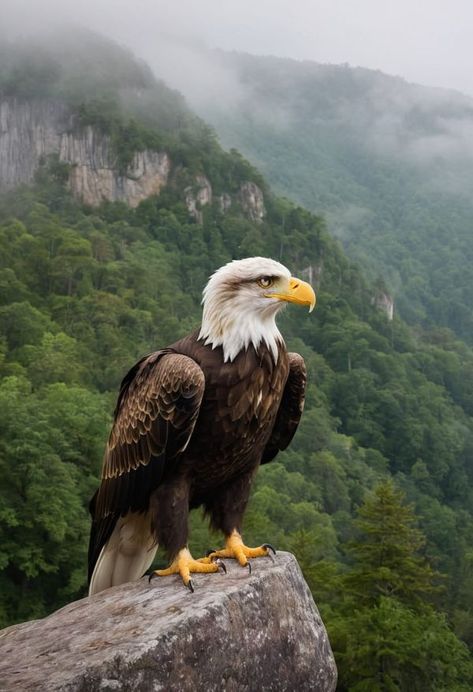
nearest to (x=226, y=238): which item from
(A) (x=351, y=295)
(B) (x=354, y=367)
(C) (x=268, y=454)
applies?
(A) (x=351, y=295)

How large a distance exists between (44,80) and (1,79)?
5681 mm

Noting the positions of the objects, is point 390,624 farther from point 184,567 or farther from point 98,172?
point 98,172

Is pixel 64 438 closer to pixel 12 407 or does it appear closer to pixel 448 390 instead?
pixel 12 407

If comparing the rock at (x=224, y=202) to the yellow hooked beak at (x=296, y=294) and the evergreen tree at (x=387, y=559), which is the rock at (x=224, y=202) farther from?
the yellow hooked beak at (x=296, y=294)

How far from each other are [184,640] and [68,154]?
9276 centimetres

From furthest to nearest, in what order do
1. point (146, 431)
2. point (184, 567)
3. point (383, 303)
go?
point (383, 303) → point (146, 431) → point (184, 567)

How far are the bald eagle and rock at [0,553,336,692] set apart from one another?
26cm

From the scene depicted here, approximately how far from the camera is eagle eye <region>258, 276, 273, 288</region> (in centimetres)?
464

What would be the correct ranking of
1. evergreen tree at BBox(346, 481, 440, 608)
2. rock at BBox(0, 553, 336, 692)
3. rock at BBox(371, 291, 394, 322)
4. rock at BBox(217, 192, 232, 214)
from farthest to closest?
rock at BBox(371, 291, 394, 322)
rock at BBox(217, 192, 232, 214)
evergreen tree at BBox(346, 481, 440, 608)
rock at BBox(0, 553, 336, 692)

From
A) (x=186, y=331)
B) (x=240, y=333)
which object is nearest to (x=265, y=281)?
(x=240, y=333)

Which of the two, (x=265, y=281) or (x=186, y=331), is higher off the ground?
(x=265, y=281)

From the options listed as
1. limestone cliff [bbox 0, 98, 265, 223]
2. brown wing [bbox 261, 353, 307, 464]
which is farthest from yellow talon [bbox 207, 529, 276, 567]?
limestone cliff [bbox 0, 98, 265, 223]

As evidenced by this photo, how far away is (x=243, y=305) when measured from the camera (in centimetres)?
470

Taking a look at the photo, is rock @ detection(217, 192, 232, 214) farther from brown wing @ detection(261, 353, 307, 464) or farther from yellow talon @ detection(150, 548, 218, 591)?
yellow talon @ detection(150, 548, 218, 591)
